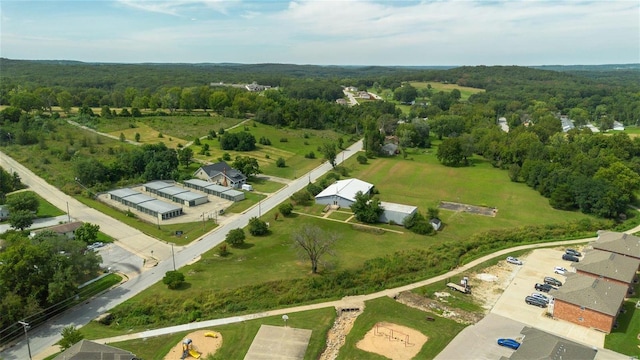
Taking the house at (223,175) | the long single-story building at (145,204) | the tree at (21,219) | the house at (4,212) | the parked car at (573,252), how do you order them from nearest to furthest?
the parked car at (573,252) < the tree at (21,219) < the house at (4,212) < the long single-story building at (145,204) < the house at (223,175)

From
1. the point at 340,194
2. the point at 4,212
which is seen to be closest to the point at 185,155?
the point at 4,212

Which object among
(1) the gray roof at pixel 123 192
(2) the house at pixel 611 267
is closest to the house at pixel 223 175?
(1) the gray roof at pixel 123 192

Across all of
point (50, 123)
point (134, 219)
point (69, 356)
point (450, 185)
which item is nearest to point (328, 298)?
point (69, 356)

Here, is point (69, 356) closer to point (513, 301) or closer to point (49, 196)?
point (513, 301)

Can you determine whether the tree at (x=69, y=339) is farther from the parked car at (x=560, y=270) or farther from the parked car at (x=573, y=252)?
the parked car at (x=573, y=252)

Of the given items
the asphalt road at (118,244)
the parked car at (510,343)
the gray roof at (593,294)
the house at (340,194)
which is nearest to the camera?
the parked car at (510,343)

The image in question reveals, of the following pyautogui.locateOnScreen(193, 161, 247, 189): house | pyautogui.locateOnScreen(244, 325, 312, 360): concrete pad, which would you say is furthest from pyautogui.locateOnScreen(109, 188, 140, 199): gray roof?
pyautogui.locateOnScreen(244, 325, 312, 360): concrete pad

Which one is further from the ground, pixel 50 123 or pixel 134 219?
pixel 50 123
